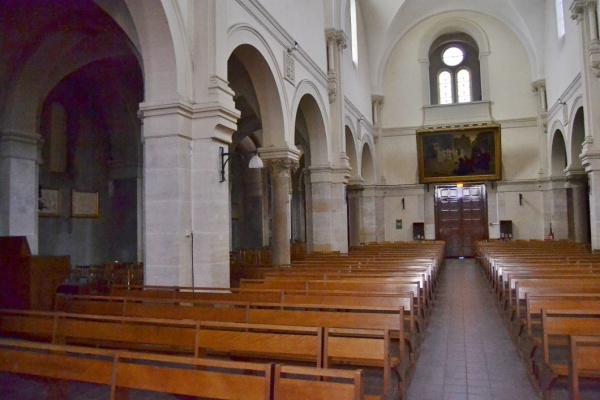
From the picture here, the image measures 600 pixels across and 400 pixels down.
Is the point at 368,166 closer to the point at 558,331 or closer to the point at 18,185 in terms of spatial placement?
the point at 18,185

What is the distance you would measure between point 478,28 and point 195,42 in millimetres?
20898

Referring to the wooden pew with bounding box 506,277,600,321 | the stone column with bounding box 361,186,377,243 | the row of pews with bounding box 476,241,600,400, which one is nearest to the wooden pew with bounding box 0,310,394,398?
the row of pews with bounding box 476,241,600,400

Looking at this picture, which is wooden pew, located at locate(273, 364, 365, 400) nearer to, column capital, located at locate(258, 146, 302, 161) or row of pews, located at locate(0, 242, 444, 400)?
row of pews, located at locate(0, 242, 444, 400)

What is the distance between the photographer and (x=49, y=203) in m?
13.6

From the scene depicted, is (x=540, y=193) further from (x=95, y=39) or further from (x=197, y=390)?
(x=197, y=390)

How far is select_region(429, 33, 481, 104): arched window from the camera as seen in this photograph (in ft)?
85.5

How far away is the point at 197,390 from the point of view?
280cm

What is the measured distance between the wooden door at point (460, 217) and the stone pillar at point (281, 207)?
14.8 metres

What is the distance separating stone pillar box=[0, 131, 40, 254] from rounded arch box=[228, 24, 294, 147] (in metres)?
5.10

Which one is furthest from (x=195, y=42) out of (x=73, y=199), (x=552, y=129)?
(x=552, y=129)

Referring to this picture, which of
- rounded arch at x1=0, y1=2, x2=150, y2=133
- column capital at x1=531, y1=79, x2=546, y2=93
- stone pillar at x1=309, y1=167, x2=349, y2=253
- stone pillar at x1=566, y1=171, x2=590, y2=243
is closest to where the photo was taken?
rounded arch at x1=0, y1=2, x2=150, y2=133

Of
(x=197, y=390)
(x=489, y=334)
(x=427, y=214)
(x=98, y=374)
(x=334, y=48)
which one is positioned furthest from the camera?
(x=427, y=214)

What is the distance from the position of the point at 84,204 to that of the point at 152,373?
1315 centimetres

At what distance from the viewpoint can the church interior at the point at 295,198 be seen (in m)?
4.31
